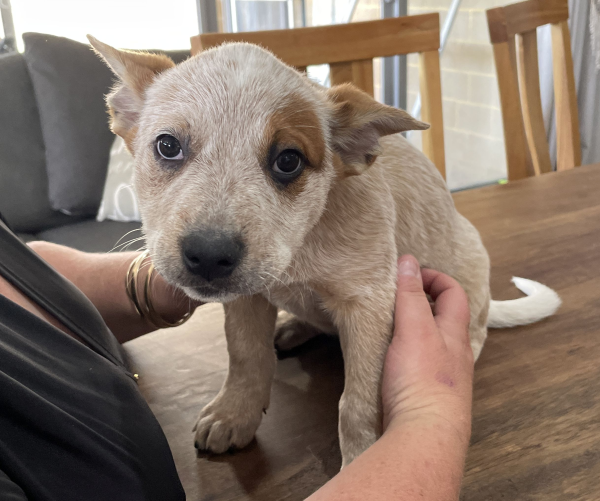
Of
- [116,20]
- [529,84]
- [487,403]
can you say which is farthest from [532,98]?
[116,20]

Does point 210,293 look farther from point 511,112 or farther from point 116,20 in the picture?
point 116,20

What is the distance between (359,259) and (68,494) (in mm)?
561

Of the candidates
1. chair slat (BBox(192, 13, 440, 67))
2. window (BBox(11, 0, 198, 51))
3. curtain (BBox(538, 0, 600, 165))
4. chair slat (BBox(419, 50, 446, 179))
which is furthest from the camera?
curtain (BBox(538, 0, 600, 165))

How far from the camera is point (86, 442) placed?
581mm

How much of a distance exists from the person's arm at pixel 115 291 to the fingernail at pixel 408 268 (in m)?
0.45

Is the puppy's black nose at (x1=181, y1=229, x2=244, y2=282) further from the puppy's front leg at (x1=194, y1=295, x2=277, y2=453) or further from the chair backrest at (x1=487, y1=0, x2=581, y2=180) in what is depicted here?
the chair backrest at (x1=487, y1=0, x2=581, y2=180)

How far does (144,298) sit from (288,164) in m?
0.49

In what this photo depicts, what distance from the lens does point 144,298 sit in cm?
115

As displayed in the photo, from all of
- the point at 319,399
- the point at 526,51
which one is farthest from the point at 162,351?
the point at 526,51

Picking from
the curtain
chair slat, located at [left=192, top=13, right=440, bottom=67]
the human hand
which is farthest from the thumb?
the curtain

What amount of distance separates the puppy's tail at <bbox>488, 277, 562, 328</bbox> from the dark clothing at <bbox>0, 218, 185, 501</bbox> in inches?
32.4

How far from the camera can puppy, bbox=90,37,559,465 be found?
0.77 m

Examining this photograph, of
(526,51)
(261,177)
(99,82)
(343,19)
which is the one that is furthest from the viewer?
(343,19)

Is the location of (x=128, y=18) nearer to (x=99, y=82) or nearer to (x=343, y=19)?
(x=99, y=82)
